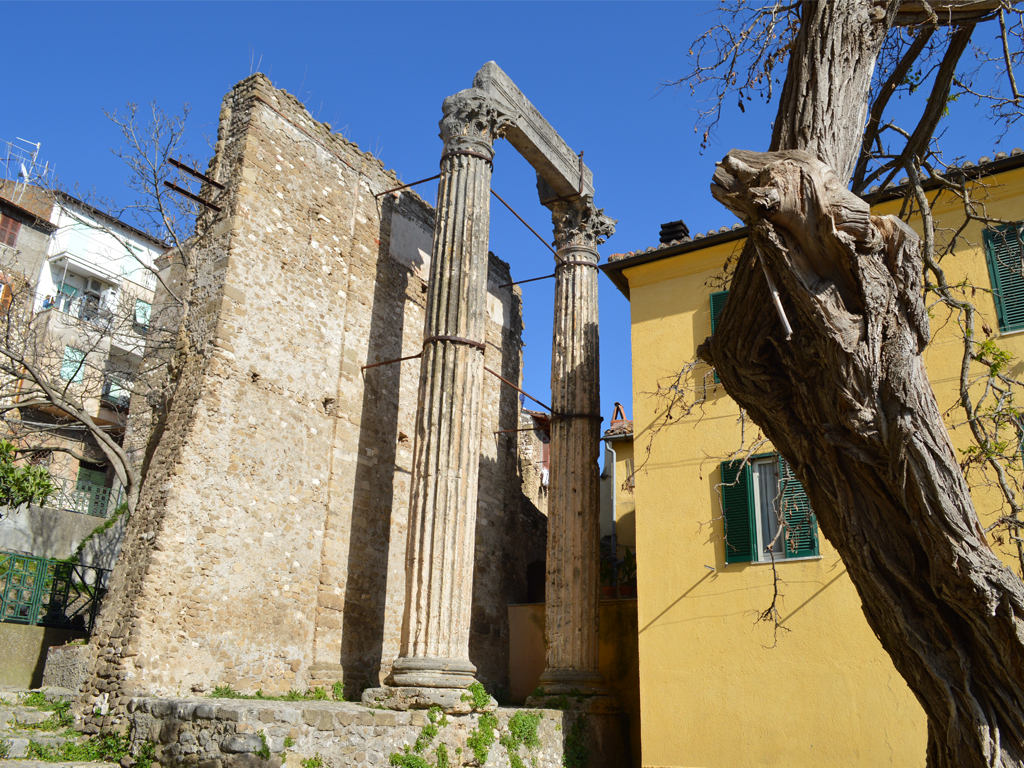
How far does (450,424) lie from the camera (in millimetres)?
10844

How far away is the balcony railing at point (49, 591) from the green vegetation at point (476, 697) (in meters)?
6.41

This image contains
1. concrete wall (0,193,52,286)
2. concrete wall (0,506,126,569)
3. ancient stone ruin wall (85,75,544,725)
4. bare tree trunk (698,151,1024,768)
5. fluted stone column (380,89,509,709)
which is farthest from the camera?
concrete wall (0,193,52,286)

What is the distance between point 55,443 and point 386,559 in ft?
38.9

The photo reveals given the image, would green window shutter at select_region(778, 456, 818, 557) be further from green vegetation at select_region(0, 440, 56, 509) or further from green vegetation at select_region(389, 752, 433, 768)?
green vegetation at select_region(0, 440, 56, 509)

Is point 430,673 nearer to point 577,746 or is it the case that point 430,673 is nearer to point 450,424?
point 577,746

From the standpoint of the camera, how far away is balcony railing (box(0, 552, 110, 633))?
1228 cm

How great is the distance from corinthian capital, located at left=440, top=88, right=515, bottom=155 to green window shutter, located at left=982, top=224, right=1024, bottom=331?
21.3 ft

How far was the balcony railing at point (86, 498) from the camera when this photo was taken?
56.5 ft

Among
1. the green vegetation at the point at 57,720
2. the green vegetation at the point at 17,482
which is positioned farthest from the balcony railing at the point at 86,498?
the green vegetation at the point at 57,720

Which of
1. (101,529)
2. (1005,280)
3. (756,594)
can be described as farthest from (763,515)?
(101,529)

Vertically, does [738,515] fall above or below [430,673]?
above

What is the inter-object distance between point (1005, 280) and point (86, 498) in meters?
17.1

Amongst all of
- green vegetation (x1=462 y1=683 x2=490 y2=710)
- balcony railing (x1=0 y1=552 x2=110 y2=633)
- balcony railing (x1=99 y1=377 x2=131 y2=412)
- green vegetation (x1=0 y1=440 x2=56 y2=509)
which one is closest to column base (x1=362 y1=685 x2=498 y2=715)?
green vegetation (x1=462 y1=683 x2=490 y2=710)

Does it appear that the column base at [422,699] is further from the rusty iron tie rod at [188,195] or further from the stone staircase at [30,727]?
the rusty iron tie rod at [188,195]
